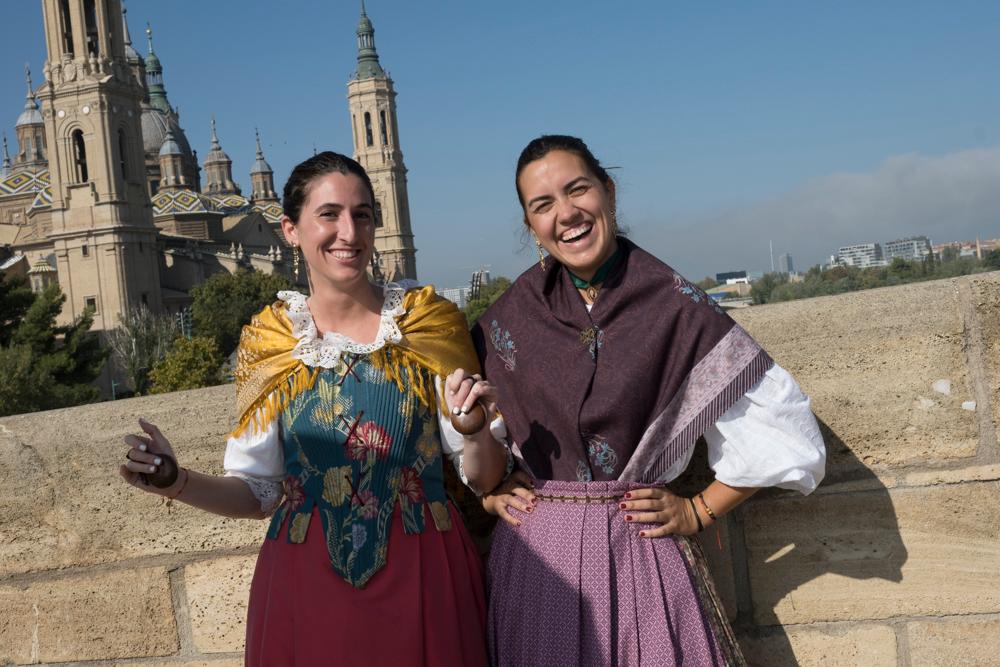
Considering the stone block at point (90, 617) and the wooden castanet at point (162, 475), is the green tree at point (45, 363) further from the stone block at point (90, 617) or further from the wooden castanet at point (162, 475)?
the wooden castanet at point (162, 475)

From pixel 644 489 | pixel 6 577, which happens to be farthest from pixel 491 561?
pixel 6 577

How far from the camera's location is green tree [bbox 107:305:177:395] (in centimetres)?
4197

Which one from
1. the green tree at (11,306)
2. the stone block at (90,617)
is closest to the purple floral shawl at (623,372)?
the stone block at (90,617)

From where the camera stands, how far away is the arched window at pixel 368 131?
8812 cm

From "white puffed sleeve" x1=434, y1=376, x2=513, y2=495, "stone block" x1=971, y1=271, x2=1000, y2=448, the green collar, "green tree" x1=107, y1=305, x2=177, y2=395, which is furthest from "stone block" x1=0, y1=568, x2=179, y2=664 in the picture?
"green tree" x1=107, y1=305, x2=177, y2=395

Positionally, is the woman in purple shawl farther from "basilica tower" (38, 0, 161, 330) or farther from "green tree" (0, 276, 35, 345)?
"basilica tower" (38, 0, 161, 330)

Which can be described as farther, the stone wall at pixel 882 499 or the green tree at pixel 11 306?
the green tree at pixel 11 306

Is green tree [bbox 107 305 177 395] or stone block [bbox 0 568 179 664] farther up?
green tree [bbox 107 305 177 395]

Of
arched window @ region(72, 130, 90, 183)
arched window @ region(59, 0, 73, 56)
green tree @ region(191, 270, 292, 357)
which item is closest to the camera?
green tree @ region(191, 270, 292, 357)

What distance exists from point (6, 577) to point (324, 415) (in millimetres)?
1158

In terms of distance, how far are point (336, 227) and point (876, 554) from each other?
145 cm

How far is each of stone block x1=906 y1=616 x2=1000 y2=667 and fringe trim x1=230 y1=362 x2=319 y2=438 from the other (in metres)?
1.50

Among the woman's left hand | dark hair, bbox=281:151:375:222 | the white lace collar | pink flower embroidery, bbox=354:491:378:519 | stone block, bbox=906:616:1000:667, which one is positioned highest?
dark hair, bbox=281:151:375:222

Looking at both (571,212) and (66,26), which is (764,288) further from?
(66,26)
